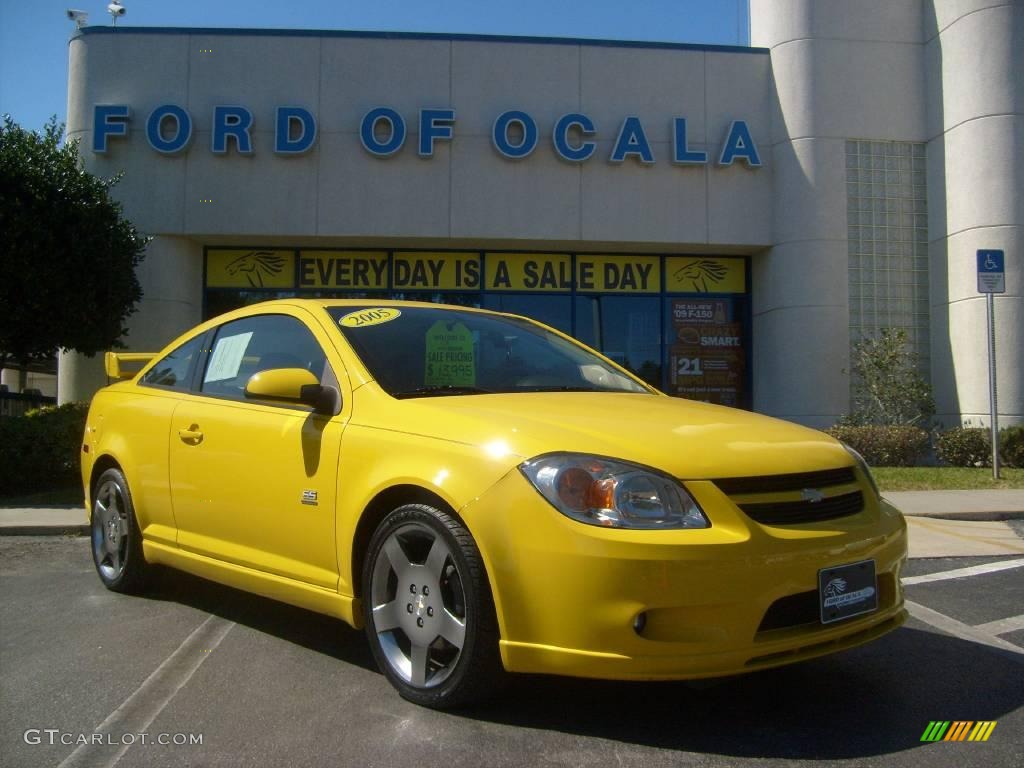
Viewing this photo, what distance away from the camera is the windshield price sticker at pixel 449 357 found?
3.88 meters

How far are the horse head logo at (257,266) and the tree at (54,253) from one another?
3176mm

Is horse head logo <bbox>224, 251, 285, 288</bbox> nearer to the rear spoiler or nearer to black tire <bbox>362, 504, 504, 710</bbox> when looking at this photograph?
the rear spoiler

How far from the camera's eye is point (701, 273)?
1584cm

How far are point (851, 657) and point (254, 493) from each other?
2.81 m

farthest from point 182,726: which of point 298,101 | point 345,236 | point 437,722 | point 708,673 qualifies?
point 298,101

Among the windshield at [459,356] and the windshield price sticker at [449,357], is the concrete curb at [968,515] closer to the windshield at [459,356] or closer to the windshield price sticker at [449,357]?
the windshield at [459,356]

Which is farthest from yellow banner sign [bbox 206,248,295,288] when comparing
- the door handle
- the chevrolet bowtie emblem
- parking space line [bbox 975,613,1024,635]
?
the chevrolet bowtie emblem

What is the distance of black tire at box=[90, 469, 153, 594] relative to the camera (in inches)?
193

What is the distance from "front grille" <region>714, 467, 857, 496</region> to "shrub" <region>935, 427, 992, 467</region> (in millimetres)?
11107

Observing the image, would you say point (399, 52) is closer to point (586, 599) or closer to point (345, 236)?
point (345, 236)

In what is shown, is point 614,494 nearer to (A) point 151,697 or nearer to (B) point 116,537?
(A) point 151,697

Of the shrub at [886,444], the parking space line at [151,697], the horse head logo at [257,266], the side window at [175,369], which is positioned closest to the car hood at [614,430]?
the parking space line at [151,697]

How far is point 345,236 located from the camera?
47.6ft

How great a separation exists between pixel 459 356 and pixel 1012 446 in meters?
11.4
